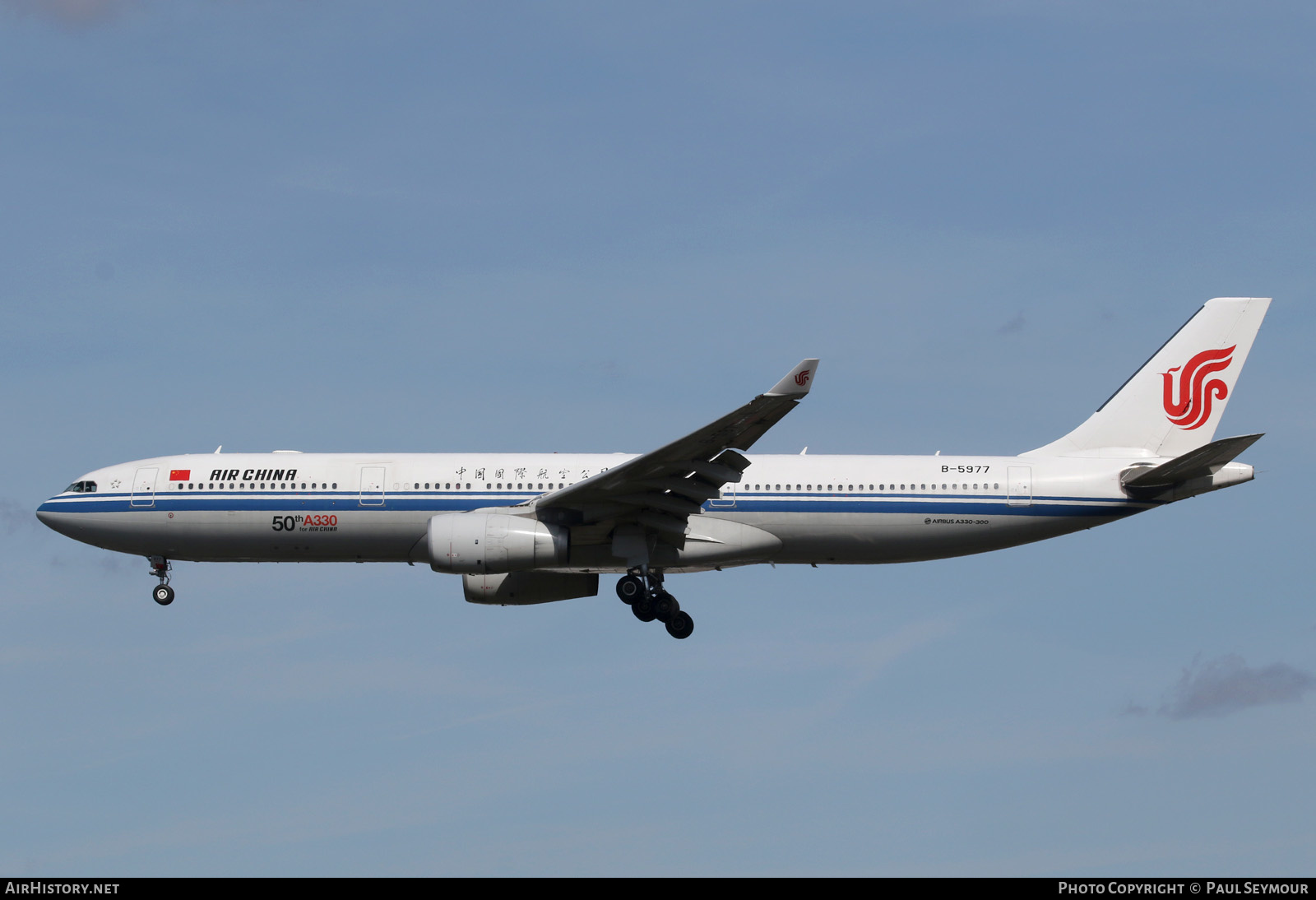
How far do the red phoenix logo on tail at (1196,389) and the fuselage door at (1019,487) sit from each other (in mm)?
4641

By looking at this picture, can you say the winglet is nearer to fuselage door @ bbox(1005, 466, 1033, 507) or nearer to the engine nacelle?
the engine nacelle

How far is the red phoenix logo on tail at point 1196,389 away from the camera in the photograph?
34625mm

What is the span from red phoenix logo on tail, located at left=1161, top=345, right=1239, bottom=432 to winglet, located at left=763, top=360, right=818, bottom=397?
42.3 feet

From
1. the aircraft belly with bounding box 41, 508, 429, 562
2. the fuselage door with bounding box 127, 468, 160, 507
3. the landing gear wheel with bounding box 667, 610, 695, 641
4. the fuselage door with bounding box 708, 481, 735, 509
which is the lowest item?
the landing gear wheel with bounding box 667, 610, 695, 641

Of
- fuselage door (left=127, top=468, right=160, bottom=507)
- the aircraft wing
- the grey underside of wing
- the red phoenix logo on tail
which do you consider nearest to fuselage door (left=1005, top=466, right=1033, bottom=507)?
the red phoenix logo on tail

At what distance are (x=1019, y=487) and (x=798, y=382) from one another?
894cm

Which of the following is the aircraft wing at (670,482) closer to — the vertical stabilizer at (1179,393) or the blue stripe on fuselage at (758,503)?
the blue stripe on fuselage at (758,503)

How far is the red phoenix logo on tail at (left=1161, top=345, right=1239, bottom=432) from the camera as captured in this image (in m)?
34.6

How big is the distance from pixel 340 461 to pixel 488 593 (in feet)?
15.9

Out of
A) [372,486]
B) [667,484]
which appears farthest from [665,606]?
[372,486]

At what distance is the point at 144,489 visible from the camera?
33.4 m

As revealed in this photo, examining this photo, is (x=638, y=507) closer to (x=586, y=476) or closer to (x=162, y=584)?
(x=586, y=476)

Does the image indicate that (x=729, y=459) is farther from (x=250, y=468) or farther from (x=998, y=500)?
(x=250, y=468)

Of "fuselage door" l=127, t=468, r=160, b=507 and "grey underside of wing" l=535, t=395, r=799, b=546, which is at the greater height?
"fuselage door" l=127, t=468, r=160, b=507
